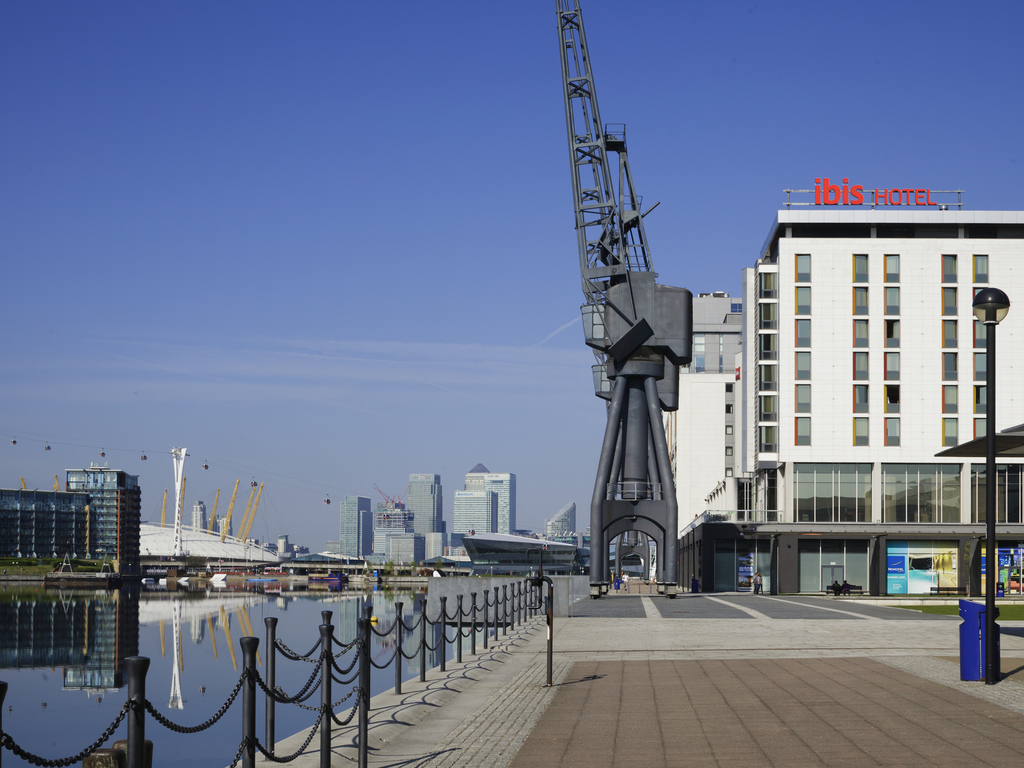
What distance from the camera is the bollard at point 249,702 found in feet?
28.9

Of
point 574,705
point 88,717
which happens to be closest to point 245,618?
point 88,717

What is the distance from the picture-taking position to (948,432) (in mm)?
71812

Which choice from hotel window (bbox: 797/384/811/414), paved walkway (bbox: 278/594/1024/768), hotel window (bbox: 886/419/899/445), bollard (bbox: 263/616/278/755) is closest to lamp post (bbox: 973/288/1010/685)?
paved walkway (bbox: 278/594/1024/768)

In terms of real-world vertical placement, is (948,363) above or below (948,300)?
below

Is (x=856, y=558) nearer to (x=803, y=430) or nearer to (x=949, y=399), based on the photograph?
(x=803, y=430)

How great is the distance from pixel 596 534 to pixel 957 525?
29.1 m

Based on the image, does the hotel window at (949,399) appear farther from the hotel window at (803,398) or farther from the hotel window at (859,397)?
the hotel window at (803,398)

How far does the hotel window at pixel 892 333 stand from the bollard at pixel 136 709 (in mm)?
71299

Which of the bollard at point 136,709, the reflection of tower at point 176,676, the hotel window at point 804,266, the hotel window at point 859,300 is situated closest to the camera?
the bollard at point 136,709

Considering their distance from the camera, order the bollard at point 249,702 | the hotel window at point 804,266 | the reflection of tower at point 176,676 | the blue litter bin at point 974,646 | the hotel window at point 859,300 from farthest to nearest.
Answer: the hotel window at point 804,266
the hotel window at point 859,300
the reflection of tower at point 176,676
the blue litter bin at point 974,646
the bollard at point 249,702

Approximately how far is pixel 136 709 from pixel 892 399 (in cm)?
7138

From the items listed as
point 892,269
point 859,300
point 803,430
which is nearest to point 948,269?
point 892,269

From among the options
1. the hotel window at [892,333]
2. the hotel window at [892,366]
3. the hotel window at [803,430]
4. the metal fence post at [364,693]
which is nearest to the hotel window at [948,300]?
the hotel window at [892,333]

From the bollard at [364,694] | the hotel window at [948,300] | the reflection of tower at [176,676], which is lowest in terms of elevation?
the reflection of tower at [176,676]
